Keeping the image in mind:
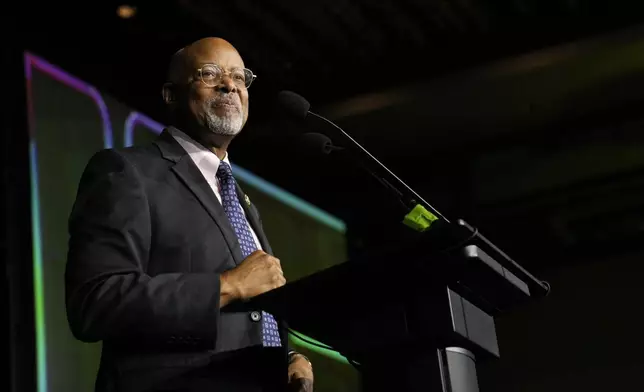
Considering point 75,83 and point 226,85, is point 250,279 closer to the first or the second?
point 226,85

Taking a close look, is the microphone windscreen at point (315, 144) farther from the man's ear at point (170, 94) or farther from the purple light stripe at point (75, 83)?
the purple light stripe at point (75, 83)

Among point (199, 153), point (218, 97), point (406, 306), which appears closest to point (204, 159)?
point (199, 153)

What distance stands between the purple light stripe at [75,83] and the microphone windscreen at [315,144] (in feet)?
6.10

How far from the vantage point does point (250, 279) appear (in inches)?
57.2

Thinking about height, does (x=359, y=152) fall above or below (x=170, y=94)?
below

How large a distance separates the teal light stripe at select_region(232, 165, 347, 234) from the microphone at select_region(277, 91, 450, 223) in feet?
7.97

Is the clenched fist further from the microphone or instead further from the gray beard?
the gray beard

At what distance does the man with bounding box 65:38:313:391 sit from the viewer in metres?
1.43

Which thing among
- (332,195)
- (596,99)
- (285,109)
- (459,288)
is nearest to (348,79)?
(332,195)

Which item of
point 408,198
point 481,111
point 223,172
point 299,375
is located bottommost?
point 299,375

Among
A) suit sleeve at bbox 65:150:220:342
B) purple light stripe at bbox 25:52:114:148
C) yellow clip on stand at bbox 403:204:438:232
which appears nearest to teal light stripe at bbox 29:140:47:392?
purple light stripe at bbox 25:52:114:148

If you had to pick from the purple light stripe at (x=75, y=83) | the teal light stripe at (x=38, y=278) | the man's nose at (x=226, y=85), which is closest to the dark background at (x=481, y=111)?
the purple light stripe at (x=75, y=83)

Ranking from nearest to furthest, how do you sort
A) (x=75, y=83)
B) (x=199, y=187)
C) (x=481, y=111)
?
(x=199, y=187)
(x=75, y=83)
(x=481, y=111)

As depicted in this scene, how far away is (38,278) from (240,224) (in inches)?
62.5
